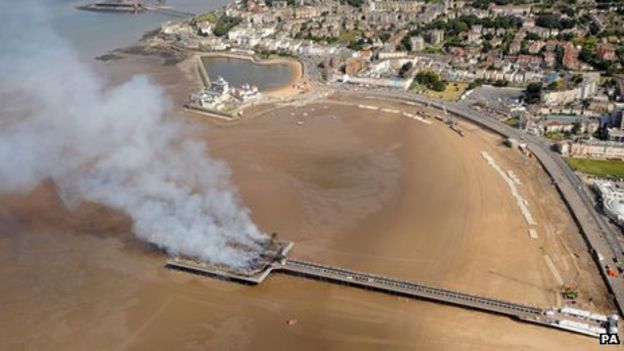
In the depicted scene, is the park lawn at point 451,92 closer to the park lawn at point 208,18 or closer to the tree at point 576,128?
the tree at point 576,128

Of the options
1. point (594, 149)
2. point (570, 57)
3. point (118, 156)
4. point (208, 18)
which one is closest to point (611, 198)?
point (594, 149)

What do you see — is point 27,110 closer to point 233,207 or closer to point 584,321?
point 233,207

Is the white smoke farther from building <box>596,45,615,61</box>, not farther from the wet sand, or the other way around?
building <box>596,45,615,61</box>

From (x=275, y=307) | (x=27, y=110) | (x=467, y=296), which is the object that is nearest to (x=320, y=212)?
(x=275, y=307)

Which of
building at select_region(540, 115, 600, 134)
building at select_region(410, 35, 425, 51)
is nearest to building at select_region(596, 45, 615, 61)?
building at select_region(540, 115, 600, 134)

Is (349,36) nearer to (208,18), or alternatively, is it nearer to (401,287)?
(208,18)
